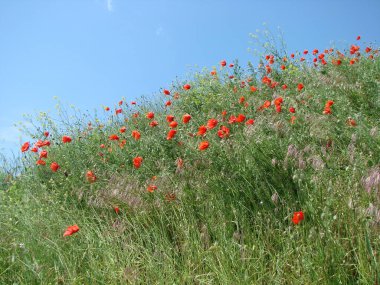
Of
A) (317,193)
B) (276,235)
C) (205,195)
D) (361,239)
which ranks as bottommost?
(361,239)

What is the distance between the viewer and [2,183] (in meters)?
6.47

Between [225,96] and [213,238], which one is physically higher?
[225,96]

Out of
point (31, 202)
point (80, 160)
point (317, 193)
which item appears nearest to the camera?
point (317, 193)

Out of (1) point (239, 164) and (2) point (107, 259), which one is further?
(1) point (239, 164)

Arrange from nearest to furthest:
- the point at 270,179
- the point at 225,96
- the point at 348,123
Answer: the point at 270,179
the point at 348,123
the point at 225,96

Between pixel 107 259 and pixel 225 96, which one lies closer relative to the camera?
pixel 107 259

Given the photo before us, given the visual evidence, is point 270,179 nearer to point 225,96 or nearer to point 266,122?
point 266,122

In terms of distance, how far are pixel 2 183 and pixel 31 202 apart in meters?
3.20

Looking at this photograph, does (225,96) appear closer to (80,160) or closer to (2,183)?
(80,160)

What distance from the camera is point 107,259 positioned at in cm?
276

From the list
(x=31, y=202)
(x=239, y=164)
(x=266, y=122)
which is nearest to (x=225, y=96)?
(x=266, y=122)

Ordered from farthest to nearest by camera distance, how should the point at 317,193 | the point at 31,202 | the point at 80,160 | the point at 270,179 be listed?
the point at 80,160 < the point at 31,202 < the point at 270,179 < the point at 317,193

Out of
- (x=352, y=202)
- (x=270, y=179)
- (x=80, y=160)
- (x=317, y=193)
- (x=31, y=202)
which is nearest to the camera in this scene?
(x=352, y=202)

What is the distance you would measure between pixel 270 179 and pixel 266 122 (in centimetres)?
113
